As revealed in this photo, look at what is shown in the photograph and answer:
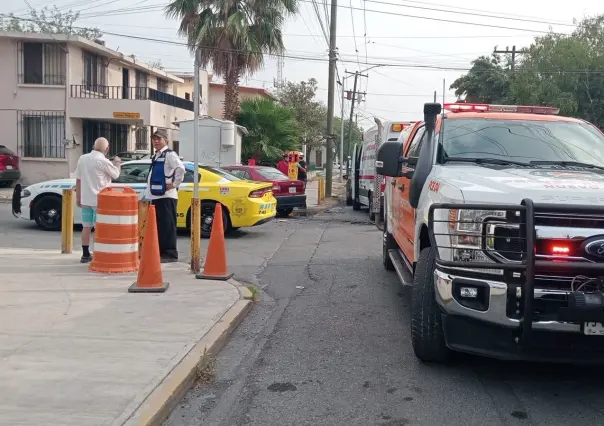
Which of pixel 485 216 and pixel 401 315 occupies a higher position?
pixel 485 216

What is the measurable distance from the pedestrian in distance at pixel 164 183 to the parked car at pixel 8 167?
16.7 meters

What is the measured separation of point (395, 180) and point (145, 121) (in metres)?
21.0

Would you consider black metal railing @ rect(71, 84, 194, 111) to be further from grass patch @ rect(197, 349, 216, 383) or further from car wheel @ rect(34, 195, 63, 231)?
grass patch @ rect(197, 349, 216, 383)

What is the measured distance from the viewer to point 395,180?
329 inches

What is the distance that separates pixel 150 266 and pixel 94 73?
76.8 feet

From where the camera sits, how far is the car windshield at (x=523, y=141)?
614 centimetres

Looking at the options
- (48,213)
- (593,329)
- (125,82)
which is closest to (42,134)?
(125,82)

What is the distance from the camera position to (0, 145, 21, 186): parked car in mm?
24031

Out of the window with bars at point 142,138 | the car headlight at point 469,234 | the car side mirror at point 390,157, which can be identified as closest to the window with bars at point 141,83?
the window with bars at point 142,138

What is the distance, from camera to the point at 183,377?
16.2ft

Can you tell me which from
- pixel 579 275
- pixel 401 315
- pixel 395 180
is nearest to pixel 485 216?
pixel 579 275

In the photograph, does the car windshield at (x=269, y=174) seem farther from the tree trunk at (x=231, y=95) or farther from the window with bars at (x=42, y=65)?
the window with bars at (x=42, y=65)

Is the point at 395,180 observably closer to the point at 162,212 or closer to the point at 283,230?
the point at 162,212

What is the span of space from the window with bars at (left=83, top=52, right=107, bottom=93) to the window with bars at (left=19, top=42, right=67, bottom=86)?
134cm
